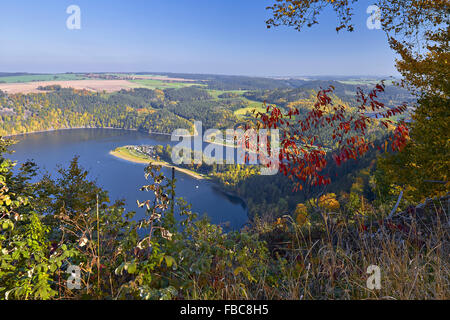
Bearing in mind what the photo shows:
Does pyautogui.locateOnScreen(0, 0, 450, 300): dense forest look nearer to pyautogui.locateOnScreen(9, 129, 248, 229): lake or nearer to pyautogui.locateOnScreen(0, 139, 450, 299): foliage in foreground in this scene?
pyautogui.locateOnScreen(0, 139, 450, 299): foliage in foreground

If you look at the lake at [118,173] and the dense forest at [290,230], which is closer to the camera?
the dense forest at [290,230]

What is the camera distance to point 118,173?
80.4 meters

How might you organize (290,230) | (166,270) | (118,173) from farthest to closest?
1. (118,173)
2. (290,230)
3. (166,270)

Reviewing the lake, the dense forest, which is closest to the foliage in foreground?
the dense forest

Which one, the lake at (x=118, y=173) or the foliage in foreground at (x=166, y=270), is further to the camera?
the lake at (x=118, y=173)

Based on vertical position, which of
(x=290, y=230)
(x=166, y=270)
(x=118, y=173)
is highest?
(x=166, y=270)

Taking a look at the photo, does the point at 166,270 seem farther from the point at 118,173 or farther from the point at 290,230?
the point at 118,173

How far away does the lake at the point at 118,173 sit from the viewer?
62.1 m

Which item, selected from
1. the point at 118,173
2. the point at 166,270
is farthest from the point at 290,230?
the point at 118,173

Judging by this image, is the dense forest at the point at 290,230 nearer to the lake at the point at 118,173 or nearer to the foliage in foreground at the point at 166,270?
the foliage in foreground at the point at 166,270

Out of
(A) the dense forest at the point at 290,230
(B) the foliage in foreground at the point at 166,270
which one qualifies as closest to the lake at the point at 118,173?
(A) the dense forest at the point at 290,230

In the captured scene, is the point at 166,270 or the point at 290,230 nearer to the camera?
the point at 166,270

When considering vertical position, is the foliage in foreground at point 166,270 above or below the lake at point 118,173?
above

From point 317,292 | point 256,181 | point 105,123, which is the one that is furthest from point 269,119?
point 105,123
